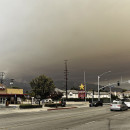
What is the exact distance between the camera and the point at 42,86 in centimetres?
4609

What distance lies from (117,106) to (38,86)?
23495mm

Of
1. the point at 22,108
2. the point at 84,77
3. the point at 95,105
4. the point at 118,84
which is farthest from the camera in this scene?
the point at 84,77

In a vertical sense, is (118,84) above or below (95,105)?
above

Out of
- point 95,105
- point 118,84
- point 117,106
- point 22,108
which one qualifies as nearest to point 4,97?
point 22,108

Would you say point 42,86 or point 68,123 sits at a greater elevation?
point 42,86

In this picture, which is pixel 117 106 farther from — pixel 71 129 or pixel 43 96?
pixel 43 96

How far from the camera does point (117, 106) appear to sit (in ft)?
90.7

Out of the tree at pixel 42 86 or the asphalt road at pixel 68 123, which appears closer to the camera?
the asphalt road at pixel 68 123

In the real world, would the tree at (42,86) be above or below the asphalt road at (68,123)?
above

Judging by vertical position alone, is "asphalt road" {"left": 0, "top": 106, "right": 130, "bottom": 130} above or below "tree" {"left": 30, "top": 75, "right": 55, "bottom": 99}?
below

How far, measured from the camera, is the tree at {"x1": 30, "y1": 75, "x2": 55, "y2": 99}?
4600cm

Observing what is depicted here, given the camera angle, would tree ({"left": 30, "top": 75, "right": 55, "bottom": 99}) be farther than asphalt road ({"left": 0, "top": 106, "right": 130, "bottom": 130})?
Yes

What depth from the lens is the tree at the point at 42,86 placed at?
46.0 m

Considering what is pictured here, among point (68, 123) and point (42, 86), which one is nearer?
point (68, 123)
